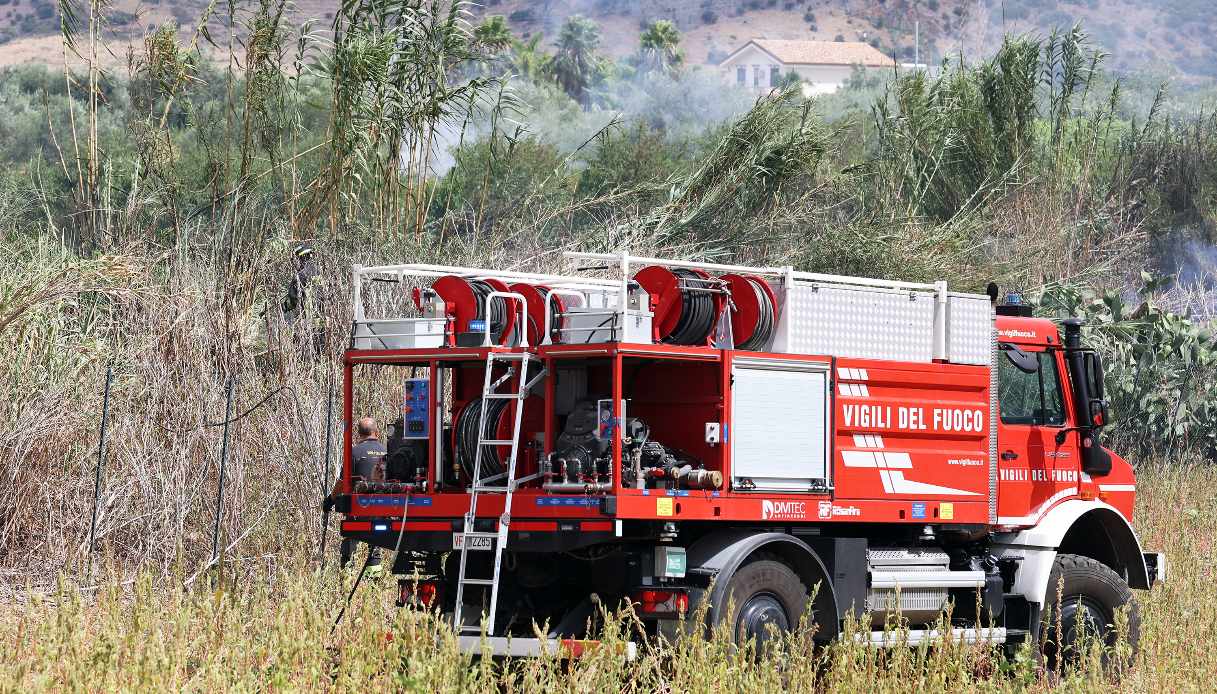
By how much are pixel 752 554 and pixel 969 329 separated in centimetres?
276

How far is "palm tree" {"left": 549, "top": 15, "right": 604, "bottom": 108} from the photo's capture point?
111 m

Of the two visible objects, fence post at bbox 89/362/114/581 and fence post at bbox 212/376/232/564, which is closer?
fence post at bbox 89/362/114/581

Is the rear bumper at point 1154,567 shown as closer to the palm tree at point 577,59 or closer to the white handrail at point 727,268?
the white handrail at point 727,268

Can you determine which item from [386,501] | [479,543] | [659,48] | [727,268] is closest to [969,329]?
[727,268]

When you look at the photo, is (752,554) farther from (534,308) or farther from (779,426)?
(534,308)

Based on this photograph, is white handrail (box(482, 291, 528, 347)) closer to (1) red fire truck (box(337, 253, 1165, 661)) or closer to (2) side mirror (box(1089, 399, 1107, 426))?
(1) red fire truck (box(337, 253, 1165, 661))

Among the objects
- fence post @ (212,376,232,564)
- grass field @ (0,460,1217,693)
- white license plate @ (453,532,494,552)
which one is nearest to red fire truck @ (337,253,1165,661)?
white license plate @ (453,532,494,552)

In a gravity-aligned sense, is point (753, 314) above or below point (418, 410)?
above

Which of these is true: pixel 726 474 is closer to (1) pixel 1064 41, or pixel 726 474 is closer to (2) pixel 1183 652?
(2) pixel 1183 652

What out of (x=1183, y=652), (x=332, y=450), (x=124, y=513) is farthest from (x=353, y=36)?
(x=1183, y=652)

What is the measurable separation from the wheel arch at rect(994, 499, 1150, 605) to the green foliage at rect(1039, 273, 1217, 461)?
10057mm

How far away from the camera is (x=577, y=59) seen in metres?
119

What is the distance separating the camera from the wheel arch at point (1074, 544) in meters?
11.6

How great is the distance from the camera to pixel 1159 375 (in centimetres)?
2314
